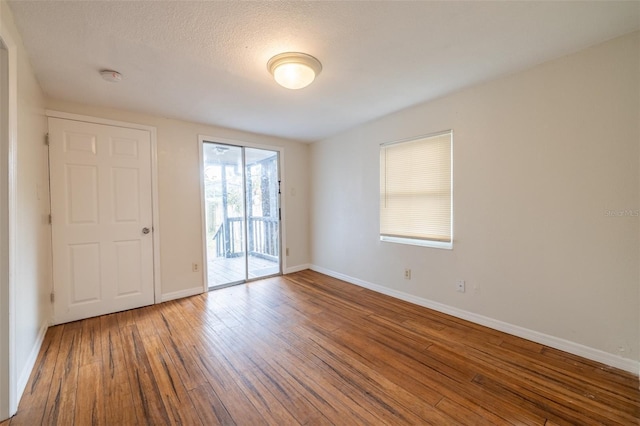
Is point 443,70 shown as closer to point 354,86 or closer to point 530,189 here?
point 354,86

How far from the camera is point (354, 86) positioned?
248cm

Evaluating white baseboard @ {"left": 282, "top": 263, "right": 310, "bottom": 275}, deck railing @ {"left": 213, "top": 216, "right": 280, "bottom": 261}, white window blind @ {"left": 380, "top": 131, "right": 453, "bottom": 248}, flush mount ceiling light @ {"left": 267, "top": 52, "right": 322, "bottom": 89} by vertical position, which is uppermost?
flush mount ceiling light @ {"left": 267, "top": 52, "right": 322, "bottom": 89}

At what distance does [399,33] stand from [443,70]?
701 mm

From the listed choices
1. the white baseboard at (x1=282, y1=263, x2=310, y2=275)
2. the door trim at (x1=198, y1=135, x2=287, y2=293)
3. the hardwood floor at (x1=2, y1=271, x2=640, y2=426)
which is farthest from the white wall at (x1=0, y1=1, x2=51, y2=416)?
the white baseboard at (x1=282, y1=263, x2=310, y2=275)

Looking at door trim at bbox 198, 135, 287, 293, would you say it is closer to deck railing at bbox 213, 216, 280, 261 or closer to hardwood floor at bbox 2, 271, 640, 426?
deck railing at bbox 213, 216, 280, 261

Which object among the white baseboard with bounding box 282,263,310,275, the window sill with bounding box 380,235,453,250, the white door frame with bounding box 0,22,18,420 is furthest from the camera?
the white baseboard with bounding box 282,263,310,275

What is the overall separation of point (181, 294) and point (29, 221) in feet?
5.79

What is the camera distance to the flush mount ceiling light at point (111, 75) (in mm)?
2132

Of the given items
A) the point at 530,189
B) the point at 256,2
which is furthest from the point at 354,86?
the point at 530,189

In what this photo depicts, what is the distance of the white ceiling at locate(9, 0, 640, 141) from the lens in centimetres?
153

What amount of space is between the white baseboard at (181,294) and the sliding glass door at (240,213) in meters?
0.23

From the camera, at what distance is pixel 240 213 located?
156 inches

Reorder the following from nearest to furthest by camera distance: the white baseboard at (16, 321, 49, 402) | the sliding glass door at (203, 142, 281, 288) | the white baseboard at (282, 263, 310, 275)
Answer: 1. the white baseboard at (16, 321, 49, 402)
2. the sliding glass door at (203, 142, 281, 288)
3. the white baseboard at (282, 263, 310, 275)

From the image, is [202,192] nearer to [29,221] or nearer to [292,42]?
[29,221]
